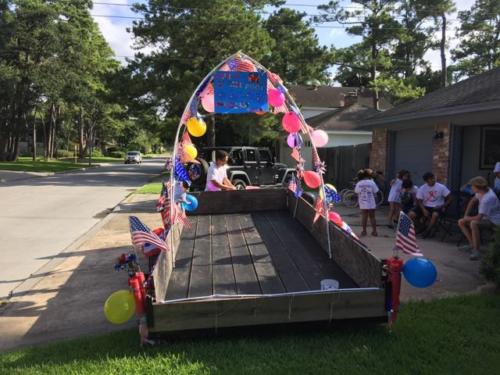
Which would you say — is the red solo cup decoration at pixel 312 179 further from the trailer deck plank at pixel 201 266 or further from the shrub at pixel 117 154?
the shrub at pixel 117 154

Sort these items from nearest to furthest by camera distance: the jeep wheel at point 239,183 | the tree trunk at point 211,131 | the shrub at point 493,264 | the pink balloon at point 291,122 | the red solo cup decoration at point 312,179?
the shrub at point 493,264, the red solo cup decoration at point 312,179, the pink balloon at point 291,122, the jeep wheel at point 239,183, the tree trunk at point 211,131

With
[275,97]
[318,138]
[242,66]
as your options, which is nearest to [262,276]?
[318,138]

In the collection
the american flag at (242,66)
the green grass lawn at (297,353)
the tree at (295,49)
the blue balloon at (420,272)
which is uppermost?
the tree at (295,49)

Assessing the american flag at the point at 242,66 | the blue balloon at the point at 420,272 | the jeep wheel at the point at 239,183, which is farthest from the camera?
the jeep wheel at the point at 239,183

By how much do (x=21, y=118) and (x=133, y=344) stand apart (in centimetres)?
4565

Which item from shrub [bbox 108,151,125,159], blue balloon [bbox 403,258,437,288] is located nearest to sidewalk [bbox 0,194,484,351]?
blue balloon [bbox 403,258,437,288]

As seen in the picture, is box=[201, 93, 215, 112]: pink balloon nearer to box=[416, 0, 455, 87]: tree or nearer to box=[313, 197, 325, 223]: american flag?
→ box=[313, 197, 325, 223]: american flag

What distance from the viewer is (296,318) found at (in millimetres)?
3883

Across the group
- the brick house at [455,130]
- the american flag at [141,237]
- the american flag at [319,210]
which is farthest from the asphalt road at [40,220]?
the brick house at [455,130]

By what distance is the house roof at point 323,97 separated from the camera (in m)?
40.5

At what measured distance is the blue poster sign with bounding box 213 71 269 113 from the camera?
669cm

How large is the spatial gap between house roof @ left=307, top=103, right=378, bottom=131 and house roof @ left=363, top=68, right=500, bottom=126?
14405 millimetres

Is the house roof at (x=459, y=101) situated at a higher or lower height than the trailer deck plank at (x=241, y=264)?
higher

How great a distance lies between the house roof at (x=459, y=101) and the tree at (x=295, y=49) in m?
18.5
